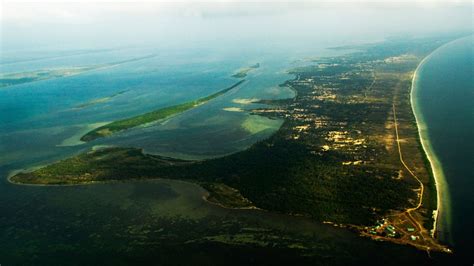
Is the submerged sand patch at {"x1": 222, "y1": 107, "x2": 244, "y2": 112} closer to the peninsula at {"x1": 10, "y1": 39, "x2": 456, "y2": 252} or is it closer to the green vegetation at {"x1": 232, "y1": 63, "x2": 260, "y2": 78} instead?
the peninsula at {"x1": 10, "y1": 39, "x2": 456, "y2": 252}

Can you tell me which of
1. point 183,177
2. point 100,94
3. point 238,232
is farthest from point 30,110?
point 238,232

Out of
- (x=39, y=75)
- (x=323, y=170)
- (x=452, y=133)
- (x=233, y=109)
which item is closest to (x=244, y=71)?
(x=233, y=109)

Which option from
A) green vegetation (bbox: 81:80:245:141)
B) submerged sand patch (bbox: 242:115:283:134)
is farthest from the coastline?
green vegetation (bbox: 81:80:245:141)

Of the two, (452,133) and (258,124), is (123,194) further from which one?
(452,133)

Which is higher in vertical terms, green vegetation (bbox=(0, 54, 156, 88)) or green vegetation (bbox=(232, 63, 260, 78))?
green vegetation (bbox=(0, 54, 156, 88))

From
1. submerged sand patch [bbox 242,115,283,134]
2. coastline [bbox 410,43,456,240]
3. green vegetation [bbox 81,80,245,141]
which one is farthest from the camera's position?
green vegetation [bbox 81,80,245,141]

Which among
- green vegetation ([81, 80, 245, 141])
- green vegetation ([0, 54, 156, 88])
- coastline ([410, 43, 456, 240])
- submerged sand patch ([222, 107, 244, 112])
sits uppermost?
green vegetation ([0, 54, 156, 88])

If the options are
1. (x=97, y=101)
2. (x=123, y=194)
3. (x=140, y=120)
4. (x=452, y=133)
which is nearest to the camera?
(x=123, y=194)
